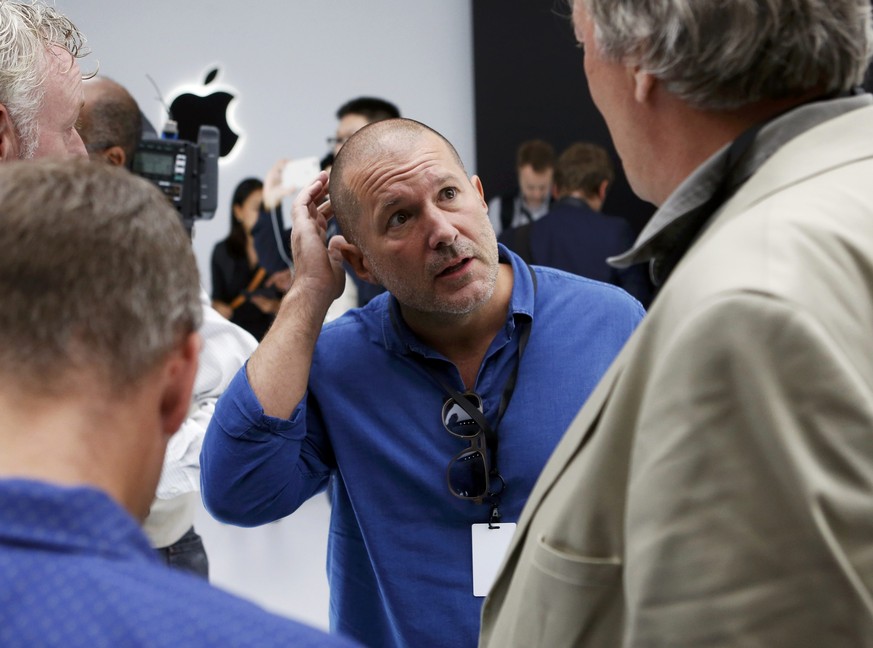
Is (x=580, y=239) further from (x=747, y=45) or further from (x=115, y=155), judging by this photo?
(x=747, y=45)

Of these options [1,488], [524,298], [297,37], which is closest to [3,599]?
[1,488]

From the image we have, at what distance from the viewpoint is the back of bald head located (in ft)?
5.74

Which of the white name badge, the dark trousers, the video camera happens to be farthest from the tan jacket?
the video camera

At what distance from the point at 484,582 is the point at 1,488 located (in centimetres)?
100

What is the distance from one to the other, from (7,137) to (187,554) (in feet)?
3.74

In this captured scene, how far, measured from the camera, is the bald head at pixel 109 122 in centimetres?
259

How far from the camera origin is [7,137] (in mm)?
1553

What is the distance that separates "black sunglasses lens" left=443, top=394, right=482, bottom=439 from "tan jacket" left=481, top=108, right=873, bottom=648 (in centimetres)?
79

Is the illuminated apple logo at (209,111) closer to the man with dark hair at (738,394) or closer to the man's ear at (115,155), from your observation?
the man's ear at (115,155)

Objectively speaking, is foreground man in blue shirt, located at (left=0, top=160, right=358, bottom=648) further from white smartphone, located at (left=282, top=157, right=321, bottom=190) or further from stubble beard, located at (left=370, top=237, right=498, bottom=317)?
white smartphone, located at (left=282, top=157, right=321, bottom=190)

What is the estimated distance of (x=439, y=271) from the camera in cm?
167

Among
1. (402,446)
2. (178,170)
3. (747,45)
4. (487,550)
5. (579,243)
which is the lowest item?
(579,243)

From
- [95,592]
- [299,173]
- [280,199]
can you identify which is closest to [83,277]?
[95,592]

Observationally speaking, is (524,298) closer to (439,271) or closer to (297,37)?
(439,271)
